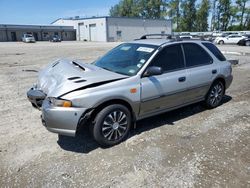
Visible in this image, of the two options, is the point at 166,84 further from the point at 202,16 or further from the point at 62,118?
the point at 202,16

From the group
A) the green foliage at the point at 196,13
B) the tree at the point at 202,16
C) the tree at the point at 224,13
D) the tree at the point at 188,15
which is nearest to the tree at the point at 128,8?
the green foliage at the point at 196,13

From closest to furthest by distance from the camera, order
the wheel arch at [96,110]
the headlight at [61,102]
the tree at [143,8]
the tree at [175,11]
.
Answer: the headlight at [61,102]
the wheel arch at [96,110]
the tree at [175,11]
the tree at [143,8]

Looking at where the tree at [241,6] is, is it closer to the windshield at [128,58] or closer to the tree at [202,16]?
the tree at [202,16]

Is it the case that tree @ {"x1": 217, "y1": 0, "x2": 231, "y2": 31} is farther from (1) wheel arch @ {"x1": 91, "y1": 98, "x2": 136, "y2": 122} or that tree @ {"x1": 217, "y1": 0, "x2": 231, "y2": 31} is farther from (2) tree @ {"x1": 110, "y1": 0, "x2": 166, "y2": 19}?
(1) wheel arch @ {"x1": 91, "y1": 98, "x2": 136, "y2": 122}

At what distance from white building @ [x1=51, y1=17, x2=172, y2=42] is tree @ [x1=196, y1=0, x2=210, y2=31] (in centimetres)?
1150

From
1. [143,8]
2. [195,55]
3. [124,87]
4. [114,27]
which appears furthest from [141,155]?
[143,8]

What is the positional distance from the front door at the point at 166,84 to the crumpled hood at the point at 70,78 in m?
0.54

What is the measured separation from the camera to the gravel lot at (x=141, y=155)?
114 inches

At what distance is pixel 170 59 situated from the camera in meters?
4.26

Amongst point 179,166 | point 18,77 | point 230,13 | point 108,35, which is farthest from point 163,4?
point 179,166

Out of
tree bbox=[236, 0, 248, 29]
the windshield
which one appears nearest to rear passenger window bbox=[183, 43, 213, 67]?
the windshield

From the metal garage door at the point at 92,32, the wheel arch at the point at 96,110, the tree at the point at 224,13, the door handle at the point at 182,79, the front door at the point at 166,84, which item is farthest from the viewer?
the tree at the point at 224,13

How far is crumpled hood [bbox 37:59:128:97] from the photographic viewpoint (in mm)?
3309

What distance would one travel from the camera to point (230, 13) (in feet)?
219
